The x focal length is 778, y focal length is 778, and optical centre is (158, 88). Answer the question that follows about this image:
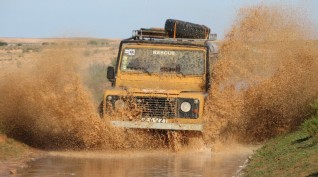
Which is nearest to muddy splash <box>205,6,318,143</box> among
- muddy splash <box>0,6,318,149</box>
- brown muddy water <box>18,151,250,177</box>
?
muddy splash <box>0,6,318,149</box>

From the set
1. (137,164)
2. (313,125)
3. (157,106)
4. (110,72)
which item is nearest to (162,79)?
(110,72)

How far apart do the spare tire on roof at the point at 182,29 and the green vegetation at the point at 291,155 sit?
279cm

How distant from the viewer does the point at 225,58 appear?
16.7m

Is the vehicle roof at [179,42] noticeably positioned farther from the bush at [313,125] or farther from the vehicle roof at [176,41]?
the bush at [313,125]

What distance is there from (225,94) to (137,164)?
2921 mm

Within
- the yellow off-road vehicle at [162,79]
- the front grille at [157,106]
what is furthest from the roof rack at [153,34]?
the front grille at [157,106]

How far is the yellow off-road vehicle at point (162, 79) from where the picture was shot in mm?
14211

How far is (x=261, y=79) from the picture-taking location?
57.2ft

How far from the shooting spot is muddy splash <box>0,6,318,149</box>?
14969 millimetres

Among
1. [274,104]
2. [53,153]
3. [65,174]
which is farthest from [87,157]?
[274,104]

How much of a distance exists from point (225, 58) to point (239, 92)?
0.79m

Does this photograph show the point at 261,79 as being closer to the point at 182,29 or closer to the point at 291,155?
the point at 182,29

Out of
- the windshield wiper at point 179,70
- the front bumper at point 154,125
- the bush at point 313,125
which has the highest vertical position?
the windshield wiper at point 179,70

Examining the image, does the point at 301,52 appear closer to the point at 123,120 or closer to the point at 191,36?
the point at 191,36
